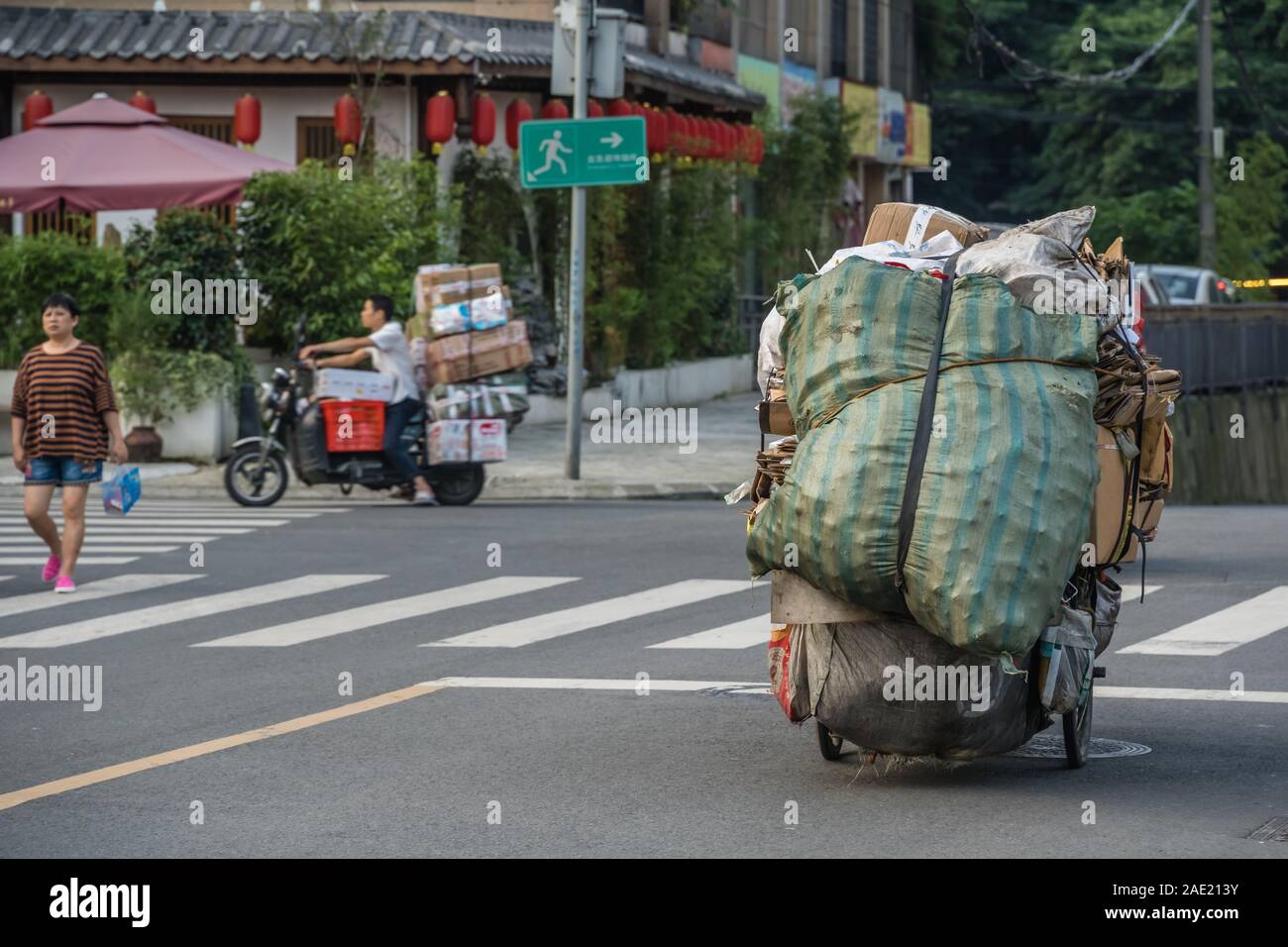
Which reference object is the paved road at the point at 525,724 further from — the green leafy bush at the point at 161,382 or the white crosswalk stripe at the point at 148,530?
the green leafy bush at the point at 161,382

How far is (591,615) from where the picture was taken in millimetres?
12859

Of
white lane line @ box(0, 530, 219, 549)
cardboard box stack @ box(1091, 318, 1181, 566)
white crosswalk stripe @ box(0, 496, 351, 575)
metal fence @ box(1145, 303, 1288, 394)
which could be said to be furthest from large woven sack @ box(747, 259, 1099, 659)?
metal fence @ box(1145, 303, 1288, 394)

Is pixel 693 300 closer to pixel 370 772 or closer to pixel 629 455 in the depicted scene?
pixel 629 455

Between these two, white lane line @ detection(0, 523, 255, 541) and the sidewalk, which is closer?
white lane line @ detection(0, 523, 255, 541)

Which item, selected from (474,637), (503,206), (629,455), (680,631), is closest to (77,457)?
(474,637)

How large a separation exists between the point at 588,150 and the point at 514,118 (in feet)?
22.0

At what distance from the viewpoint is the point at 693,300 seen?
102 feet

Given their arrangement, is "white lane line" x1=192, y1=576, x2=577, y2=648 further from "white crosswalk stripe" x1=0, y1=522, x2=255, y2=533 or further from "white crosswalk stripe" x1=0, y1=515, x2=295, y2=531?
"white crosswalk stripe" x1=0, y1=515, x2=295, y2=531

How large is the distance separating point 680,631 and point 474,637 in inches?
45.1

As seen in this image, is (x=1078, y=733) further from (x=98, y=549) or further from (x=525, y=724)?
(x=98, y=549)

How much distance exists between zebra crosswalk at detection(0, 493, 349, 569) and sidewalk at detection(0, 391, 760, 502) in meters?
0.85

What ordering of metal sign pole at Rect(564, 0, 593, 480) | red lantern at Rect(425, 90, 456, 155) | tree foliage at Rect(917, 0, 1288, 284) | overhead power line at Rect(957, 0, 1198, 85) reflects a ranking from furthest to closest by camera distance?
tree foliage at Rect(917, 0, 1288, 284) → overhead power line at Rect(957, 0, 1198, 85) → red lantern at Rect(425, 90, 456, 155) → metal sign pole at Rect(564, 0, 593, 480)

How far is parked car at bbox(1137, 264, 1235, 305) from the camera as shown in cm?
3794

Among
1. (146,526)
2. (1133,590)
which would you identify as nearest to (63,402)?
(146,526)
